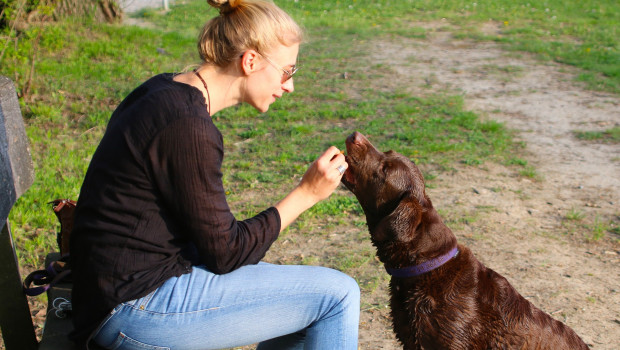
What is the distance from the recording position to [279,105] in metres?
8.09

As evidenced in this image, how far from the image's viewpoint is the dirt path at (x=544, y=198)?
4.24 m

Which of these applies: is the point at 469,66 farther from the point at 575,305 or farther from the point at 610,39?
the point at 575,305

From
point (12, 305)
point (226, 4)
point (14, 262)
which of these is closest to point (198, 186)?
point (226, 4)

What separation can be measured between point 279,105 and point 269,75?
5.48m

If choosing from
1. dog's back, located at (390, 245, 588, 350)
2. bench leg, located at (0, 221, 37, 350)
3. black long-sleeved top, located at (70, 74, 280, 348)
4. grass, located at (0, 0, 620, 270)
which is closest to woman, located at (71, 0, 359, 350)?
black long-sleeved top, located at (70, 74, 280, 348)

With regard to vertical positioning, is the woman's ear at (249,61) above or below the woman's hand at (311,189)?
above

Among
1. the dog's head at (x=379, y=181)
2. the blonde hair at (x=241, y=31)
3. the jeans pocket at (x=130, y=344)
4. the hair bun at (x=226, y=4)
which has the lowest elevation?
the jeans pocket at (x=130, y=344)

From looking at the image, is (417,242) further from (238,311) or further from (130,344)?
A: (130,344)

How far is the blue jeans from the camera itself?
2.26m

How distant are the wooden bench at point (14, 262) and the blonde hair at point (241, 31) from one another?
88 cm

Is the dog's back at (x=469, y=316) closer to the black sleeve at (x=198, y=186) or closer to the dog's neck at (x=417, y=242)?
the dog's neck at (x=417, y=242)

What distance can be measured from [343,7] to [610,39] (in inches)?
256

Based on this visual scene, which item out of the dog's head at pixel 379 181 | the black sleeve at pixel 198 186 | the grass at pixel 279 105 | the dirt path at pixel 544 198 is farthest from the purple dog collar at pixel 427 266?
the grass at pixel 279 105

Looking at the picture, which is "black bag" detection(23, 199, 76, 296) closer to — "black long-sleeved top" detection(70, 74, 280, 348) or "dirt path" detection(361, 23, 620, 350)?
A: "black long-sleeved top" detection(70, 74, 280, 348)
